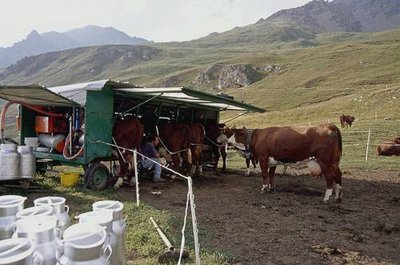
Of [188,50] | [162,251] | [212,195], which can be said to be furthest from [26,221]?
[188,50]

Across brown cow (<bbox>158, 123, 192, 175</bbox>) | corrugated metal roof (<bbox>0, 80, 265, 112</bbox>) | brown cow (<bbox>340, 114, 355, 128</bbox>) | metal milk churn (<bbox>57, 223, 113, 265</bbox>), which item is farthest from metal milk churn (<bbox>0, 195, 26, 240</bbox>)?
brown cow (<bbox>340, 114, 355, 128</bbox>)

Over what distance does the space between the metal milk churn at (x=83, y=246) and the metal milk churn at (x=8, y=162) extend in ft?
24.1

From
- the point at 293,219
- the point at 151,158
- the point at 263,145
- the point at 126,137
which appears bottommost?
the point at 293,219

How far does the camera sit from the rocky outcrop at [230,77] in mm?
87250

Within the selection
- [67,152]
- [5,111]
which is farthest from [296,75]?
[5,111]

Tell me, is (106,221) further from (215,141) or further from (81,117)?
(215,141)

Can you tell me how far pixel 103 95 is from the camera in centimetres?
1091

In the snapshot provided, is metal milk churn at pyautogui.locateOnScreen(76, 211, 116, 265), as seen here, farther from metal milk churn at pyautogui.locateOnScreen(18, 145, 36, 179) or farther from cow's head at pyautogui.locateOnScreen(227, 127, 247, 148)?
cow's head at pyautogui.locateOnScreen(227, 127, 247, 148)

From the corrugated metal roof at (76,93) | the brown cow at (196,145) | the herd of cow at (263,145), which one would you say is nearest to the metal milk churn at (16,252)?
the corrugated metal roof at (76,93)

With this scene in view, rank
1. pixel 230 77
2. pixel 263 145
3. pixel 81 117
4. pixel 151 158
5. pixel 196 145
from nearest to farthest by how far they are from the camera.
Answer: pixel 81 117 < pixel 263 145 < pixel 151 158 < pixel 196 145 < pixel 230 77

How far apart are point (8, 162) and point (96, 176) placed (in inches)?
85.8

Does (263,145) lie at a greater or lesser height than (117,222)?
lesser

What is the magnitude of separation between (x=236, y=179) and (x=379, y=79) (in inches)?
2259

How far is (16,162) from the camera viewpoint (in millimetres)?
9414
